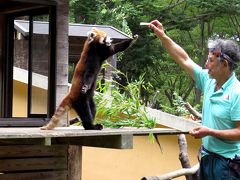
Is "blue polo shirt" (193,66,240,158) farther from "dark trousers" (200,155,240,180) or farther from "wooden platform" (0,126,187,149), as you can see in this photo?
"wooden platform" (0,126,187,149)

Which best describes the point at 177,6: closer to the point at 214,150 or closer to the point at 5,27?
the point at 5,27

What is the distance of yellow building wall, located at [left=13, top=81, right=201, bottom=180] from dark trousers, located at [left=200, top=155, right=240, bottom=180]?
20.7ft

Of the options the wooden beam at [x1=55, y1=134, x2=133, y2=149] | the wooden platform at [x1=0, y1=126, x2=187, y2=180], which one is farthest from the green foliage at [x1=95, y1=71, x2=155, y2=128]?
the wooden platform at [x1=0, y1=126, x2=187, y2=180]

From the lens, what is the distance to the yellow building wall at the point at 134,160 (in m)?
10.4

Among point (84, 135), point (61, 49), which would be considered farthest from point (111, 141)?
point (61, 49)

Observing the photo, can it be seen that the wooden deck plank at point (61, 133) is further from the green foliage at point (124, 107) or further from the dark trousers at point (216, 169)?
the dark trousers at point (216, 169)

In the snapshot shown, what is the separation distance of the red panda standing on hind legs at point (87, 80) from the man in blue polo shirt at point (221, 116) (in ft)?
4.58

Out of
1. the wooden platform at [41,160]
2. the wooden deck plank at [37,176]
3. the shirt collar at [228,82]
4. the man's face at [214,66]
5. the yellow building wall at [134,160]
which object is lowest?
the yellow building wall at [134,160]

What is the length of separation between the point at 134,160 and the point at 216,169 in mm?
6588

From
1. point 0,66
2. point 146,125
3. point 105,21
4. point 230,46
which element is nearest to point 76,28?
point 0,66

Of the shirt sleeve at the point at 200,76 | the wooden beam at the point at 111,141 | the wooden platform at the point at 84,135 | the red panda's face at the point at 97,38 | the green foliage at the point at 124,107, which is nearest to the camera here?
the shirt sleeve at the point at 200,76

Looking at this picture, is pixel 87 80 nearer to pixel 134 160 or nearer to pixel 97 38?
pixel 97 38

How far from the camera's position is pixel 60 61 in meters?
6.66

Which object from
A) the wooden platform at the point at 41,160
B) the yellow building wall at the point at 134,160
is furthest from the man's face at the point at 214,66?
the yellow building wall at the point at 134,160
